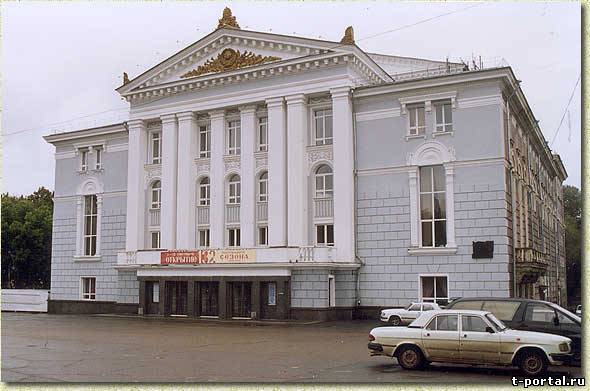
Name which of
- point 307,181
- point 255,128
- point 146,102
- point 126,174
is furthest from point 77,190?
point 307,181

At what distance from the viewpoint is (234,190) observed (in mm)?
41469

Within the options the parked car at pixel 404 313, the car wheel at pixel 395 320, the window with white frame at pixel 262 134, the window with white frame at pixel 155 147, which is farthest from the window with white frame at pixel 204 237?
the car wheel at pixel 395 320

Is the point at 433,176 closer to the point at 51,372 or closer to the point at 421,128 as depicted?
the point at 421,128

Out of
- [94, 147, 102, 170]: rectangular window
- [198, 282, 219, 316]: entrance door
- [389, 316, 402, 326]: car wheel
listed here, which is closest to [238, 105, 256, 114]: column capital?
[198, 282, 219, 316]: entrance door

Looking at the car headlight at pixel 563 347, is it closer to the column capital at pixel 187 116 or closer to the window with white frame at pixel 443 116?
the window with white frame at pixel 443 116

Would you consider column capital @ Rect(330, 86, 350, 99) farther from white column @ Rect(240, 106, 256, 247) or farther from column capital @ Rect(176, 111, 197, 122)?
column capital @ Rect(176, 111, 197, 122)

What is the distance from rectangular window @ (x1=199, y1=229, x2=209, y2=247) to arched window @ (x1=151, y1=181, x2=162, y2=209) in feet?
12.0

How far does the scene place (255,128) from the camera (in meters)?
40.6

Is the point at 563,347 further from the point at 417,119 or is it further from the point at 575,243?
the point at 417,119

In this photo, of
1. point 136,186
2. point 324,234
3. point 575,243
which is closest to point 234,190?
point 324,234

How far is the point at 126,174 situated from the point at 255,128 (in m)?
10.4

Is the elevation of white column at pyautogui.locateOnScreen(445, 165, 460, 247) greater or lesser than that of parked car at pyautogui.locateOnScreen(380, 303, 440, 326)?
greater

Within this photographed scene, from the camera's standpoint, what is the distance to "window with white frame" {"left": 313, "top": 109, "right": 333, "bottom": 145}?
38.9 meters

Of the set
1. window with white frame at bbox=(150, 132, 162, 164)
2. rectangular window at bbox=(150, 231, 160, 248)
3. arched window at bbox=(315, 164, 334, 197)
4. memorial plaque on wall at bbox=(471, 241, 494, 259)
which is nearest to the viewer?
memorial plaque on wall at bbox=(471, 241, 494, 259)
